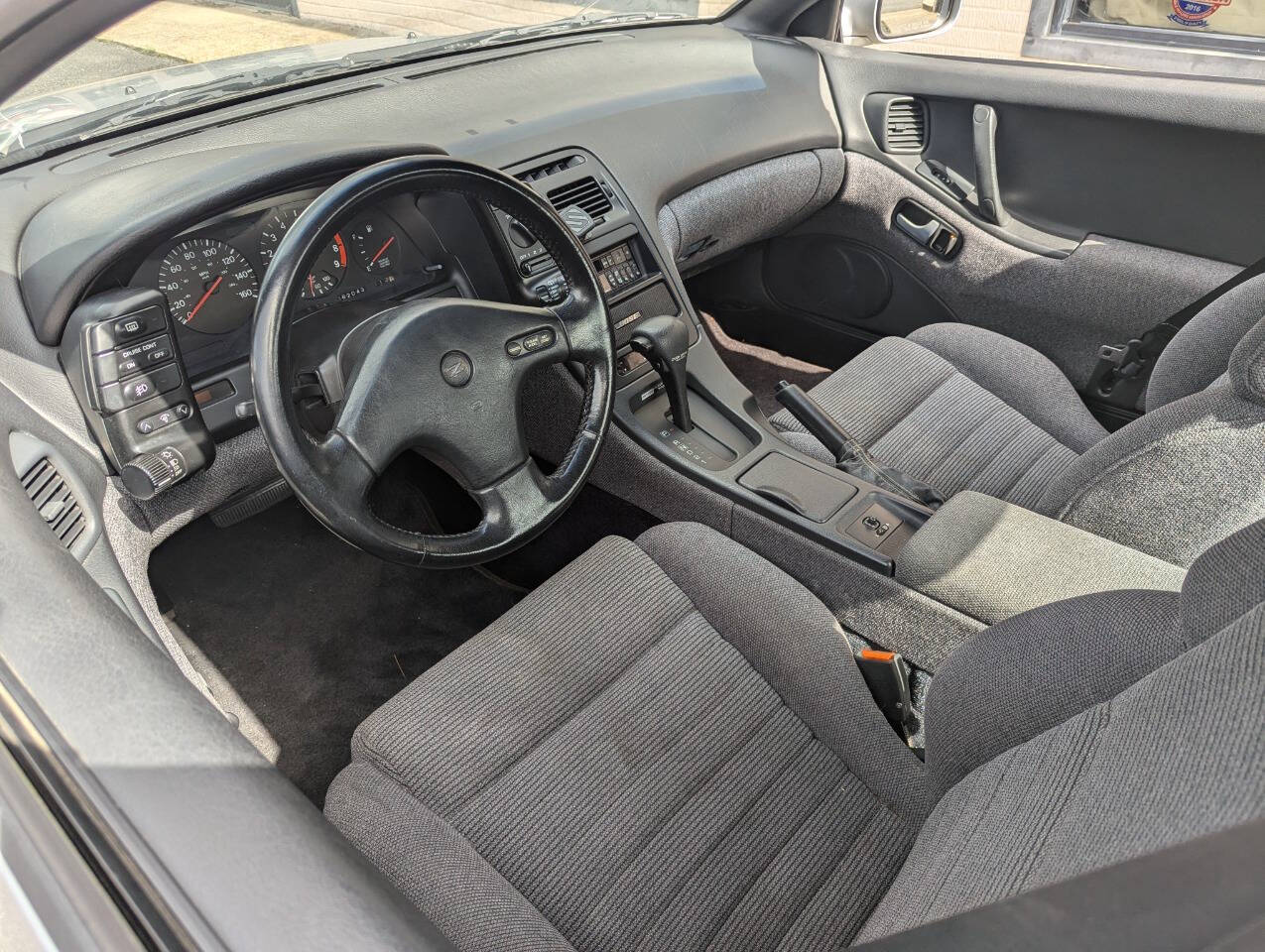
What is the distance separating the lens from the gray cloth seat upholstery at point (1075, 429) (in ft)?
3.87

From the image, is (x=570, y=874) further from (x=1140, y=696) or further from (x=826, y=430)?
(x=826, y=430)

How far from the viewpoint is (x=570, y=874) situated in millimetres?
1037

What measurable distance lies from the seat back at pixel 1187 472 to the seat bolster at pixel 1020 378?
389 mm

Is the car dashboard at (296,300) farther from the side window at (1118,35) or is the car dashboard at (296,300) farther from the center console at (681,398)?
the side window at (1118,35)

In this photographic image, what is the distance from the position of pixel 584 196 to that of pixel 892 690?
109cm

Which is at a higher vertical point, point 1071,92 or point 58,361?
point 58,361

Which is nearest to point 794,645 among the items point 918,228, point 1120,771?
point 1120,771

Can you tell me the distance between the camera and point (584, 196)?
179 cm

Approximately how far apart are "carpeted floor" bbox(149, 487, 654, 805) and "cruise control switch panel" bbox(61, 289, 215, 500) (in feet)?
1.95

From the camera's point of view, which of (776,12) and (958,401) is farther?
(776,12)

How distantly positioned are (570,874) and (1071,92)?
192cm

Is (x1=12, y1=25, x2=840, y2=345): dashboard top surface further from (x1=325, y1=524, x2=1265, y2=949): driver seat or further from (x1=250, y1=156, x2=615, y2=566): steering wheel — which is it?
(x1=325, y1=524, x2=1265, y2=949): driver seat

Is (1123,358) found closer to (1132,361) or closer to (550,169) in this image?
(1132,361)

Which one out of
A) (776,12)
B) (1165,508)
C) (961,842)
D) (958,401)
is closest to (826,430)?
(958,401)
